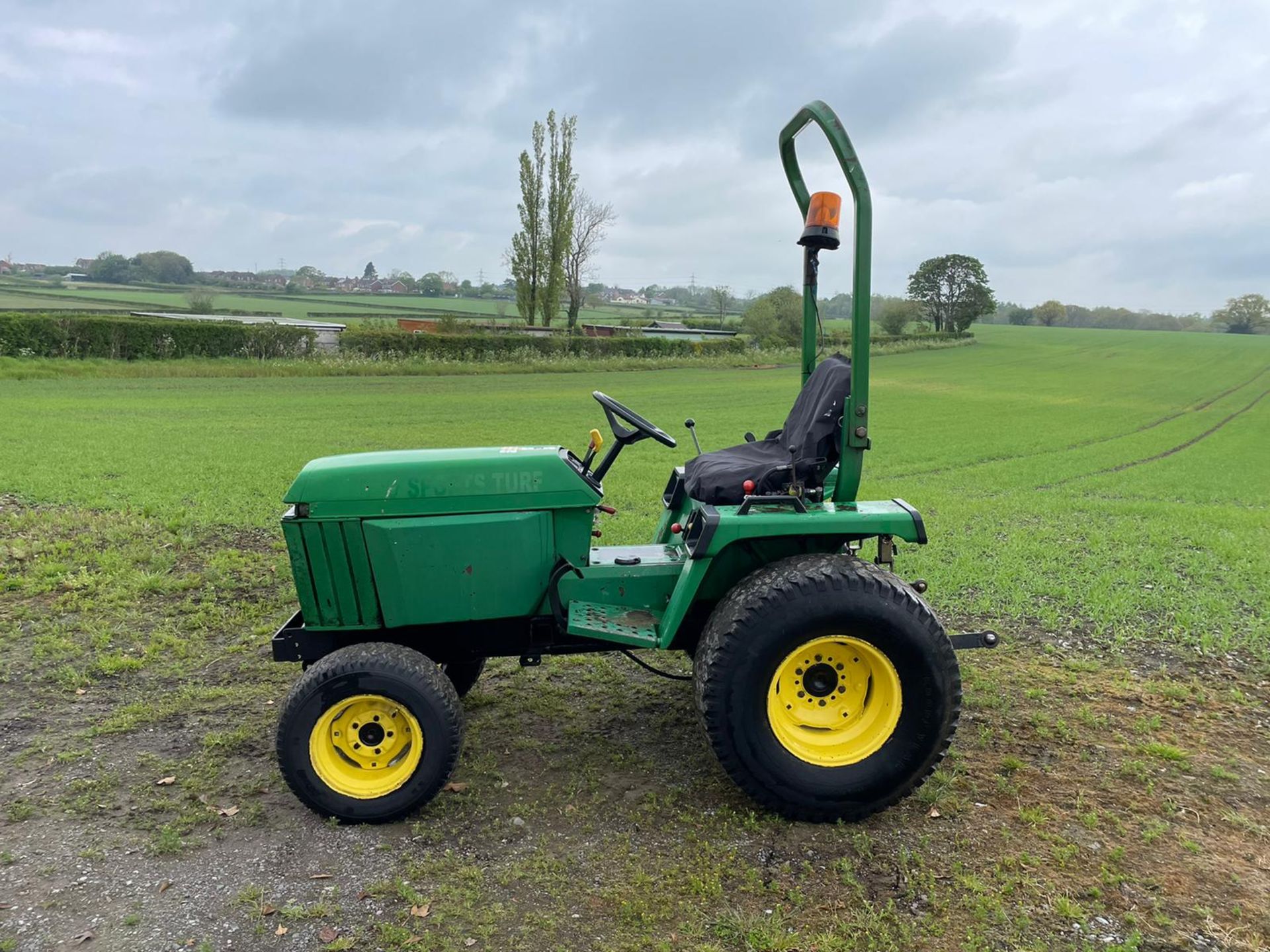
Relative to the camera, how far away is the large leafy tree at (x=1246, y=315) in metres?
75.2

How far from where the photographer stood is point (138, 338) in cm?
2383

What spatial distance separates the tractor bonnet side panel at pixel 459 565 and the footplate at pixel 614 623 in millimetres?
199

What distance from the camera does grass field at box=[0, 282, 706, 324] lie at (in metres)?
44.9

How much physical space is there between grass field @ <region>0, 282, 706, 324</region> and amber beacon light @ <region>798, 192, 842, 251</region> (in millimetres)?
41136

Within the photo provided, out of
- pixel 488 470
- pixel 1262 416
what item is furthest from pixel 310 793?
pixel 1262 416

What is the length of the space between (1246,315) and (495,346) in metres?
76.0

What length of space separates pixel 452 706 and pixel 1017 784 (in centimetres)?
224

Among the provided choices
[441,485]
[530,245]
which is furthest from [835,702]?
[530,245]

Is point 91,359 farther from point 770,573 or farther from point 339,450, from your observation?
point 770,573

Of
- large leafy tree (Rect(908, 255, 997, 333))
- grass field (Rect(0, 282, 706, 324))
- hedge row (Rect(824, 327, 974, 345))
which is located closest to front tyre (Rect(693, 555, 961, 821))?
hedge row (Rect(824, 327, 974, 345))

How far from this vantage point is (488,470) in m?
3.32

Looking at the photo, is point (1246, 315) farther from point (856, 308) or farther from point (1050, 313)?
point (856, 308)

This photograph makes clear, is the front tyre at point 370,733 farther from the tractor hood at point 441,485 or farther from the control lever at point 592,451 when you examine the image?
the control lever at point 592,451

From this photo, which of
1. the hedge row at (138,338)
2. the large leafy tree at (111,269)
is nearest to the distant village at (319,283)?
the large leafy tree at (111,269)
